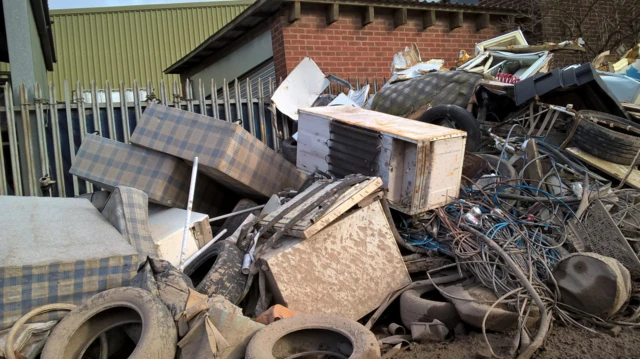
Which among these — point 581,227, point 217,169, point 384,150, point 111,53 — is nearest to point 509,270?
point 581,227

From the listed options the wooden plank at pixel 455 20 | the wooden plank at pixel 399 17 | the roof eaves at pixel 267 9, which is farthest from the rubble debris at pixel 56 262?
the wooden plank at pixel 455 20

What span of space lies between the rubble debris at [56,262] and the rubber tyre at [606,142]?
3.98 metres

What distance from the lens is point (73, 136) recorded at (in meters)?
5.78

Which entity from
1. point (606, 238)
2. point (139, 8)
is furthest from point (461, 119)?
point (139, 8)

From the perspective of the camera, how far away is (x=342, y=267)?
11.3ft

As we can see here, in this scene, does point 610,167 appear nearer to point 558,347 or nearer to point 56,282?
point 558,347

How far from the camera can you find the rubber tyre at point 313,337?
2.66 metres

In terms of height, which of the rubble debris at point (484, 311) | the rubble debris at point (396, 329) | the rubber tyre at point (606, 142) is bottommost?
the rubble debris at point (396, 329)

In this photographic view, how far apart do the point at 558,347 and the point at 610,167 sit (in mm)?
2400

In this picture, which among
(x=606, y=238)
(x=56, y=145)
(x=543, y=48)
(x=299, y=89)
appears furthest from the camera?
(x=543, y=48)

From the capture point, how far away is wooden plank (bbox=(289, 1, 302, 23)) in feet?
Answer: 25.2

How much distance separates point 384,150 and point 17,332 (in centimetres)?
261

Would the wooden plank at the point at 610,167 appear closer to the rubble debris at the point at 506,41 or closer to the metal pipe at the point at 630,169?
the metal pipe at the point at 630,169

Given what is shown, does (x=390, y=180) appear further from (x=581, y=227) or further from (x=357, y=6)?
(x=357, y=6)
